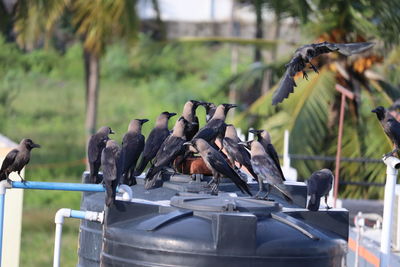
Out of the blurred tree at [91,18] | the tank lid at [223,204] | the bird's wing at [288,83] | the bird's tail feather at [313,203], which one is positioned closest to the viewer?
the tank lid at [223,204]

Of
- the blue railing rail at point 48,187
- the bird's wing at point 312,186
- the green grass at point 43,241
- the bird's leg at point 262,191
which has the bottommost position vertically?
the green grass at point 43,241

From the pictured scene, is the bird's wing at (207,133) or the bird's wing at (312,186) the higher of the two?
the bird's wing at (207,133)

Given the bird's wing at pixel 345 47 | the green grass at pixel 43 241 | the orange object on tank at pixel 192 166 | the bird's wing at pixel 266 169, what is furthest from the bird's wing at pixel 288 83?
the green grass at pixel 43 241

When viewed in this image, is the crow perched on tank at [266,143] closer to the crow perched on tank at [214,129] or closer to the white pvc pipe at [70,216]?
the crow perched on tank at [214,129]

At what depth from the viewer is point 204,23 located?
33.6m

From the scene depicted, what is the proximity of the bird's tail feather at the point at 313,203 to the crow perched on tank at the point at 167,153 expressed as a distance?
96 centimetres

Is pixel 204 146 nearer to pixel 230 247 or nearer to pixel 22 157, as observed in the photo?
pixel 230 247

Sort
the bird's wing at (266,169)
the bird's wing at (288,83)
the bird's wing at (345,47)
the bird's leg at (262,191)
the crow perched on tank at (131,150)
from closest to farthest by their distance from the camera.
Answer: the bird's wing at (266,169)
the bird's leg at (262,191)
the crow perched on tank at (131,150)
the bird's wing at (288,83)
the bird's wing at (345,47)

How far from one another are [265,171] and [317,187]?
324mm

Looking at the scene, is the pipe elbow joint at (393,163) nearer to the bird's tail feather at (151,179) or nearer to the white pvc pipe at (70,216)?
the bird's tail feather at (151,179)

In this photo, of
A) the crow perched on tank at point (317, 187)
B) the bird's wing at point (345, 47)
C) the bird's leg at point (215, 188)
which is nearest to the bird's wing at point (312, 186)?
the crow perched on tank at point (317, 187)

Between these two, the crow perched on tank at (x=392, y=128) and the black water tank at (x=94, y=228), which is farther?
the crow perched on tank at (x=392, y=128)

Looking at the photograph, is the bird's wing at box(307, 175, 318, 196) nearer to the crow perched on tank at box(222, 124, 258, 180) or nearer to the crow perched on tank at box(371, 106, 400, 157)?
the crow perched on tank at box(222, 124, 258, 180)

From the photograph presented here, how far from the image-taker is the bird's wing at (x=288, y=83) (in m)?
7.20
